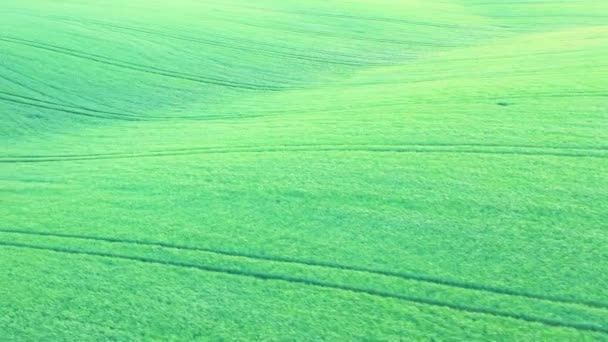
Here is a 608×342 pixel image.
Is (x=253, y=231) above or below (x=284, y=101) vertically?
below

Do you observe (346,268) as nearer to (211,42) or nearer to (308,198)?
(308,198)

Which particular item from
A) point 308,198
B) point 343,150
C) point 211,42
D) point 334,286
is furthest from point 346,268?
point 211,42

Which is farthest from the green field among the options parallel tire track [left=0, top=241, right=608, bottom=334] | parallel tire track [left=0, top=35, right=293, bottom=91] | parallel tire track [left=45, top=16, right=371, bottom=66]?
parallel tire track [left=45, top=16, right=371, bottom=66]

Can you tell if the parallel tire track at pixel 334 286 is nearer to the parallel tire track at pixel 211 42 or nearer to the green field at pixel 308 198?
the green field at pixel 308 198

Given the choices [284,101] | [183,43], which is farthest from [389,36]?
[284,101]

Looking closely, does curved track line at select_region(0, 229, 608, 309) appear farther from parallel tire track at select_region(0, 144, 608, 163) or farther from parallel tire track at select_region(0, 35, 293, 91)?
parallel tire track at select_region(0, 35, 293, 91)

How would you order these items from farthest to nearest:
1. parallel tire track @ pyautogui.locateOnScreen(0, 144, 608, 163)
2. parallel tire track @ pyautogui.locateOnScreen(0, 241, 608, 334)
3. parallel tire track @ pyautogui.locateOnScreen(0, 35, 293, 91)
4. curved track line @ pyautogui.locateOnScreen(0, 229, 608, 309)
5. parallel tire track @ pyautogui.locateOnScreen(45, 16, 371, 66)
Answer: parallel tire track @ pyautogui.locateOnScreen(45, 16, 371, 66)
parallel tire track @ pyautogui.locateOnScreen(0, 35, 293, 91)
parallel tire track @ pyautogui.locateOnScreen(0, 144, 608, 163)
curved track line @ pyautogui.locateOnScreen(0, 229, 608, 309)
parallel tire track @ pyautogui.locateOnScreen(0, 241, 608, 334)

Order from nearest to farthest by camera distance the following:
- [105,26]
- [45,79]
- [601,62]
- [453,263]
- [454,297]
A: 1. [454,297]
2. [453,263]
3. [601,62]
4. [45,79]
5. [105,26]

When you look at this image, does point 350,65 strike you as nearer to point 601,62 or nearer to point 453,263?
point 601,62
